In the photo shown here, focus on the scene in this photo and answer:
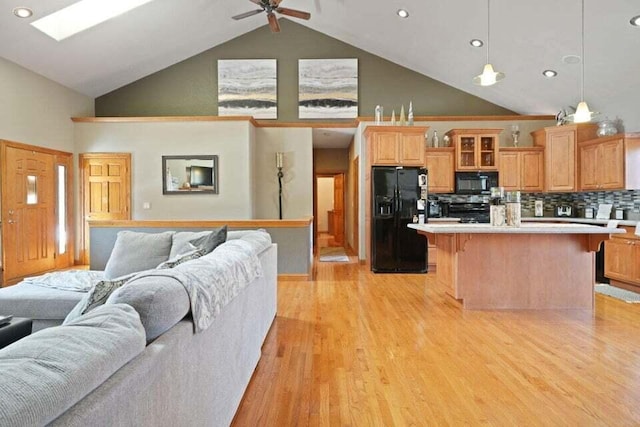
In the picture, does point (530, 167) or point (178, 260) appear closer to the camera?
point (178, 260)

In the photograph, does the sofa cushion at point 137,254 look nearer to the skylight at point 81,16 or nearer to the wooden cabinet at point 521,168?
the skylight at point 81,16

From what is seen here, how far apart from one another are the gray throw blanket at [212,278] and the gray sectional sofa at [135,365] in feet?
0.04

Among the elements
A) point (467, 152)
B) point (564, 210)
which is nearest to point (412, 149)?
point (467, 152)

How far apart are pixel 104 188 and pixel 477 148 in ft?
21.8

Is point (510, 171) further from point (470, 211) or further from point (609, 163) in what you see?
point (609, 163)

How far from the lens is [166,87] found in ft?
26.1

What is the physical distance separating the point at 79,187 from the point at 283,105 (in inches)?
158

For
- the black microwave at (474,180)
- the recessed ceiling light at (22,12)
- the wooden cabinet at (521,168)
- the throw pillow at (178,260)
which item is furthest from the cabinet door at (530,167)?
the recessed ceiling light at (22,12)

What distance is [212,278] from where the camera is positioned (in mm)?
1714

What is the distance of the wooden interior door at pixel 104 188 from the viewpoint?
23.7 feet

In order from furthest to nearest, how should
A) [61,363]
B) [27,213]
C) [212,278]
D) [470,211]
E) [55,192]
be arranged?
[470,211] < [55,192] < [27,213] < [212,278] < [61,363]

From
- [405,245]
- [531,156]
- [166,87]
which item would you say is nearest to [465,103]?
[531,156]

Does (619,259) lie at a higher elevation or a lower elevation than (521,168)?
lower

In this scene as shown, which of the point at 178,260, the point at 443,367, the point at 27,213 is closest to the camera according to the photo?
the point at 178,260
